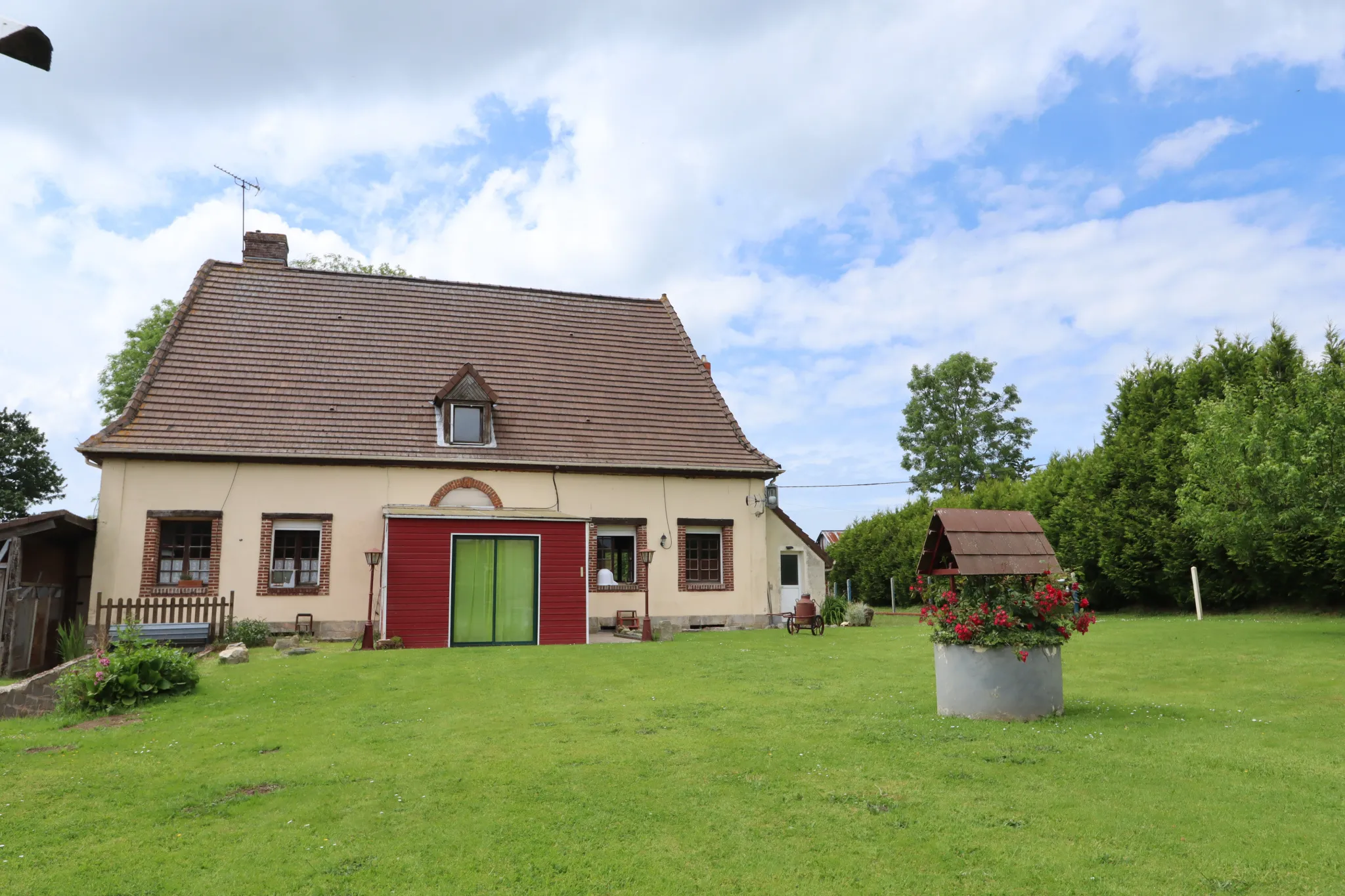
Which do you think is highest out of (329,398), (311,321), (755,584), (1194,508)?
(311,321)

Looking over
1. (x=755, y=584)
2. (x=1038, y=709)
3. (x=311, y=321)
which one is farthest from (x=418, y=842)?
(x=311, y=321)

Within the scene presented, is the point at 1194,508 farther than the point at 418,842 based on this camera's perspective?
Yes

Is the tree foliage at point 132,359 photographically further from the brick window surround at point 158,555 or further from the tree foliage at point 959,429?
the tree foliage at point 959,429

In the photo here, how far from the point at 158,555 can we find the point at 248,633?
10.5 ft

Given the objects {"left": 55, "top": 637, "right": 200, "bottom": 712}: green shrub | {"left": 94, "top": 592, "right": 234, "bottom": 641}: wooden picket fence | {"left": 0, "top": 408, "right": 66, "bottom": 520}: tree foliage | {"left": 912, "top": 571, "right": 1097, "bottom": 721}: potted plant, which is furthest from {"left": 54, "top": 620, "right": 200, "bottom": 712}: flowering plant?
{"left": 0, "top": 408, "right": 66, "bottom": 520}: tree foliage

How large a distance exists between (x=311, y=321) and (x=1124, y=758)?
2182cm

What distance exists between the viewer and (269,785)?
276 inches

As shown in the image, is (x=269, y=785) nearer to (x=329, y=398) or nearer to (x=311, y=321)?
(x=329, y=398)

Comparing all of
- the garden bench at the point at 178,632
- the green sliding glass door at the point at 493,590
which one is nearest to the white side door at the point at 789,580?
the green sliding glass door at the point at 493,590

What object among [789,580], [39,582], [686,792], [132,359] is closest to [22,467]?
[132,359]

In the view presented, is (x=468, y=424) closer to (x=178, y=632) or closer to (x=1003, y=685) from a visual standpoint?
(x=178, y=632)

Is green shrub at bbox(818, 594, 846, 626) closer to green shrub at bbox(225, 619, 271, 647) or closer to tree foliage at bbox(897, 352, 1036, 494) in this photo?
green shrub at bbox(225, 619, 271, 647)

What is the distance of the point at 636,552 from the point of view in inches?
887

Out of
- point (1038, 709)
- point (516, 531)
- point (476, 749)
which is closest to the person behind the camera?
point (476, 749)
